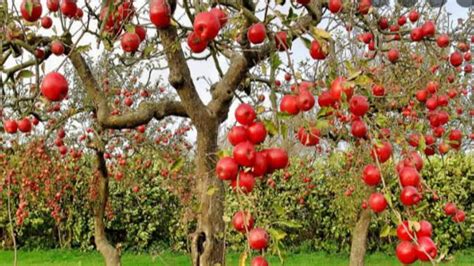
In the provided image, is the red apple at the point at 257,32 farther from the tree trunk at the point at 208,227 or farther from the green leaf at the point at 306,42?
the tree trunk at the point at 208,227

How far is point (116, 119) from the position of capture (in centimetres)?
328

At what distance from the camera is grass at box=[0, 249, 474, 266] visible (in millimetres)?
8455

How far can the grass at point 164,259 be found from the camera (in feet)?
27.7

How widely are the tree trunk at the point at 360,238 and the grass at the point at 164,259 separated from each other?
66.8 inches

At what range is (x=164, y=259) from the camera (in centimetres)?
884

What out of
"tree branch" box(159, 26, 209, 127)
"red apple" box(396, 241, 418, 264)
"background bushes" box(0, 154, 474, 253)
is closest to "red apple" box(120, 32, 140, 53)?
"tree branch" box(159, 26, 209, 127)

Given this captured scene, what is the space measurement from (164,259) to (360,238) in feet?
11.5

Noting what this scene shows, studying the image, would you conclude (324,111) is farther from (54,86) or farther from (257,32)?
(54,86)

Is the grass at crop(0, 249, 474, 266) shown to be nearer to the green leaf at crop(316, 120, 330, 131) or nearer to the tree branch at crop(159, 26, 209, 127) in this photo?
the tree branch at crop(159, 26, 209, 127)

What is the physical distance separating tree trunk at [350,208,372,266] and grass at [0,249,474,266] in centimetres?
170

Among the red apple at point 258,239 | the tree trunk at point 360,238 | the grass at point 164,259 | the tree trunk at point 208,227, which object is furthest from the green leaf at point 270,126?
the grass at point 164,259

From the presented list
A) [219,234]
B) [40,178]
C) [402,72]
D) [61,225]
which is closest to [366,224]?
[402,72]

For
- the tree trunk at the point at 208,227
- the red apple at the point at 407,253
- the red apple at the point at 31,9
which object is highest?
the red apple at the point at 31,9

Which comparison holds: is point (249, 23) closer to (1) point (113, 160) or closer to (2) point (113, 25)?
(2) point (113, 25)
